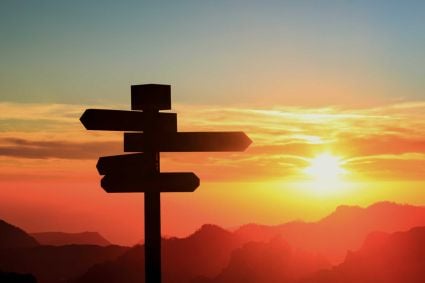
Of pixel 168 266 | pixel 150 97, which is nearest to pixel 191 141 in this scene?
pixel 150 97

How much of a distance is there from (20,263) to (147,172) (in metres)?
156

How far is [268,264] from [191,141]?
523 ft

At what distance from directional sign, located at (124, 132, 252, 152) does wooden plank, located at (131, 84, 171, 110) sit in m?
0.54

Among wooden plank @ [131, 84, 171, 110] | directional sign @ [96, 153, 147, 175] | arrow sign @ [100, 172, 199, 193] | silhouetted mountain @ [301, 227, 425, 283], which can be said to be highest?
silhouetted mountain @ [301, 227, 425, 283]

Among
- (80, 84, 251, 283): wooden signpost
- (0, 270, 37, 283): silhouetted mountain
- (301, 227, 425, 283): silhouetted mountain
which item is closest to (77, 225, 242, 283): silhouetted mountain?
(301, 227, 425, 283): silhouetted mountain

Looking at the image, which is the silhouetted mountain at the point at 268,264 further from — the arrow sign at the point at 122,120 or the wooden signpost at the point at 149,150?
the arrow sign at the point at 122,120

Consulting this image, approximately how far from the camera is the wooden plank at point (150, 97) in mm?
12258

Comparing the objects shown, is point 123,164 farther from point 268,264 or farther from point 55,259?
point 55,259

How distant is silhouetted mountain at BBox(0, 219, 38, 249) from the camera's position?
182m

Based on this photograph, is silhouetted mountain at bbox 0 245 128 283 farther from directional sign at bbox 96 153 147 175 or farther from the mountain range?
directional sign at bbox 96 153 147 175

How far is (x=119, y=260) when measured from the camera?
152125mm

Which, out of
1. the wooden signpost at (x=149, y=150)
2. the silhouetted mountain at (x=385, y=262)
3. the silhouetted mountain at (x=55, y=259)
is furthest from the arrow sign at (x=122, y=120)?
the silhouetted mountain at (x=55, y=259)

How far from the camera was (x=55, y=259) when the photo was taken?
16862 cm

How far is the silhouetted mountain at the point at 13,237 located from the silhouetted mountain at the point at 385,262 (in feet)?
299
